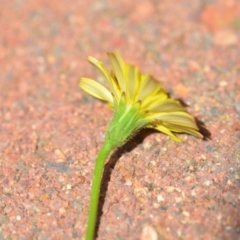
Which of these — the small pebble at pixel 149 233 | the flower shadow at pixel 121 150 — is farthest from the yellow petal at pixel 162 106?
the small pebble at pixel 149 233

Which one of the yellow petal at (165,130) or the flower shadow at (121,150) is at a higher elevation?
the yellow petal at (165,130)

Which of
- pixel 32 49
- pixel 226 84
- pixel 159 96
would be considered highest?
pixel 159 96

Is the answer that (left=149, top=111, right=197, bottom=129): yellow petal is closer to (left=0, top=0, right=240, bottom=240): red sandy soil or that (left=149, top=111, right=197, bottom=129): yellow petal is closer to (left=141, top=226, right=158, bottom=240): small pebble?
(left=0, top=0, right=240, bottom=240): red sandy soil

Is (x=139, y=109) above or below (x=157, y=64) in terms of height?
above

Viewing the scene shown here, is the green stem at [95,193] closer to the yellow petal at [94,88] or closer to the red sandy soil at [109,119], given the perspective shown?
the red sandy soil at [109,119]

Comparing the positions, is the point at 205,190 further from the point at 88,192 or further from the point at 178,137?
the point at 88,192

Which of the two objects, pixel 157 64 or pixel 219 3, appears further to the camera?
pixel 219 3

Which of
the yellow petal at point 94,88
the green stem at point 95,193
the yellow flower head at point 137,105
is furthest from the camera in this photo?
the yellow petal at point 94,88

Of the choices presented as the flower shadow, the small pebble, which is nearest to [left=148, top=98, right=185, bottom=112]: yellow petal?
the flower shadow

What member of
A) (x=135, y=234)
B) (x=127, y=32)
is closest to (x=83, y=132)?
(x=135, y=234)
